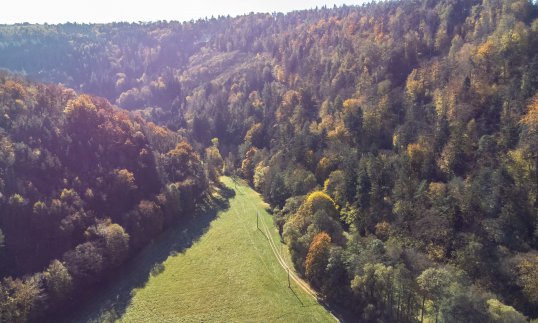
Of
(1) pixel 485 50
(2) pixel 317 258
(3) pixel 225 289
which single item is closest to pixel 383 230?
(2) pixel 317 258

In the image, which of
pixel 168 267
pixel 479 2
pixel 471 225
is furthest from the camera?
pixel 479 2

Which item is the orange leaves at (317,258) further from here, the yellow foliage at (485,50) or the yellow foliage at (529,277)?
the yellow foliage at (485,50)

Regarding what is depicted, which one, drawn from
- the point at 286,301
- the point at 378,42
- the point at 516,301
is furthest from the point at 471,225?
the point at 378,42

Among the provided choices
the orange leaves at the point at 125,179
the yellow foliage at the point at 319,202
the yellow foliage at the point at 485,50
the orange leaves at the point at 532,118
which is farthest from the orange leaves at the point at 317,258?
the yellow foliage at the point at 485,50

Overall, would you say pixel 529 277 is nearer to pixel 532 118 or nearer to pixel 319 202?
pixel 532 118

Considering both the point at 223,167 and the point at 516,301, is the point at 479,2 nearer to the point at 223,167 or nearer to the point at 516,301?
the point at 223,167

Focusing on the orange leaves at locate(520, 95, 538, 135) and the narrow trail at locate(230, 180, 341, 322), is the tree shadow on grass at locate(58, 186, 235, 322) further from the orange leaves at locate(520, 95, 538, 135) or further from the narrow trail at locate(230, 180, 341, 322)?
the orange leaves at locate(520, 95, 538, 135)
